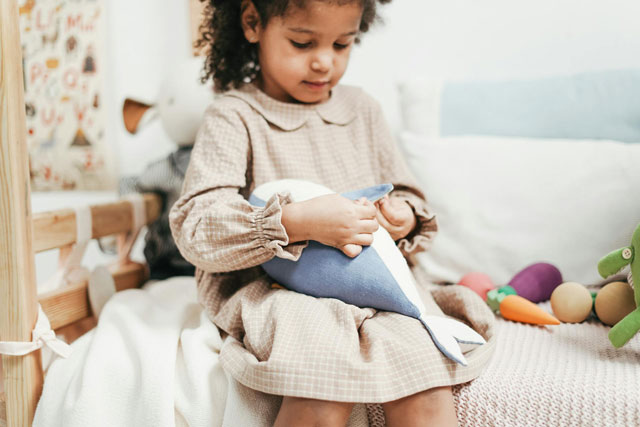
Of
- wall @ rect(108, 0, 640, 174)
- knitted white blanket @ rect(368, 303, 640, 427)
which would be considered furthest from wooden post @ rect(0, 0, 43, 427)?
wall @ rect(108, 0, 640, 174)

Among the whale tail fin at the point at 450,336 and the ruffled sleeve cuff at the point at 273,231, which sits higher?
the ruffled sleeve cuff at the point at 273,231

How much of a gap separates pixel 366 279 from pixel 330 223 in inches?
3.4

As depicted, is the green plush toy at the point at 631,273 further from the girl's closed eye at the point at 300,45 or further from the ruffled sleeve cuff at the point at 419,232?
the girl's closed eye at the point at 300,45

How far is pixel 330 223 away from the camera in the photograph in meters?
0.71

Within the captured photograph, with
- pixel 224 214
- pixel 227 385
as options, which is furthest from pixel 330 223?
pixel 227 385

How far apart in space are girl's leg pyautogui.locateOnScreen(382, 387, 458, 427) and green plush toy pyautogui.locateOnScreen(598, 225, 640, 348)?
25 centimetres

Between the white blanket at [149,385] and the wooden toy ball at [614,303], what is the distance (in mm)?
422

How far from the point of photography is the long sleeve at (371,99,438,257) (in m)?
0.91

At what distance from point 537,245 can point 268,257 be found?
21.7 inches

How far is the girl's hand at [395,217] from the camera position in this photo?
860mm

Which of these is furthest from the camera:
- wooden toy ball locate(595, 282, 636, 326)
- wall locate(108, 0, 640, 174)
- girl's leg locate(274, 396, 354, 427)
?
wall locate(108, 0, 640, 174)

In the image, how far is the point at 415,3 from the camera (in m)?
1.32

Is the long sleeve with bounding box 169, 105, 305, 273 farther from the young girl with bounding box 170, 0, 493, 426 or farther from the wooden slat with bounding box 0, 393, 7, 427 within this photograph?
the wooden slat with bounding box 0, 393, 7, 427

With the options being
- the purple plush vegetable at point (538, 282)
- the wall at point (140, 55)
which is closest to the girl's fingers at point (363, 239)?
the purple plush vegetable at point (538, 282)
